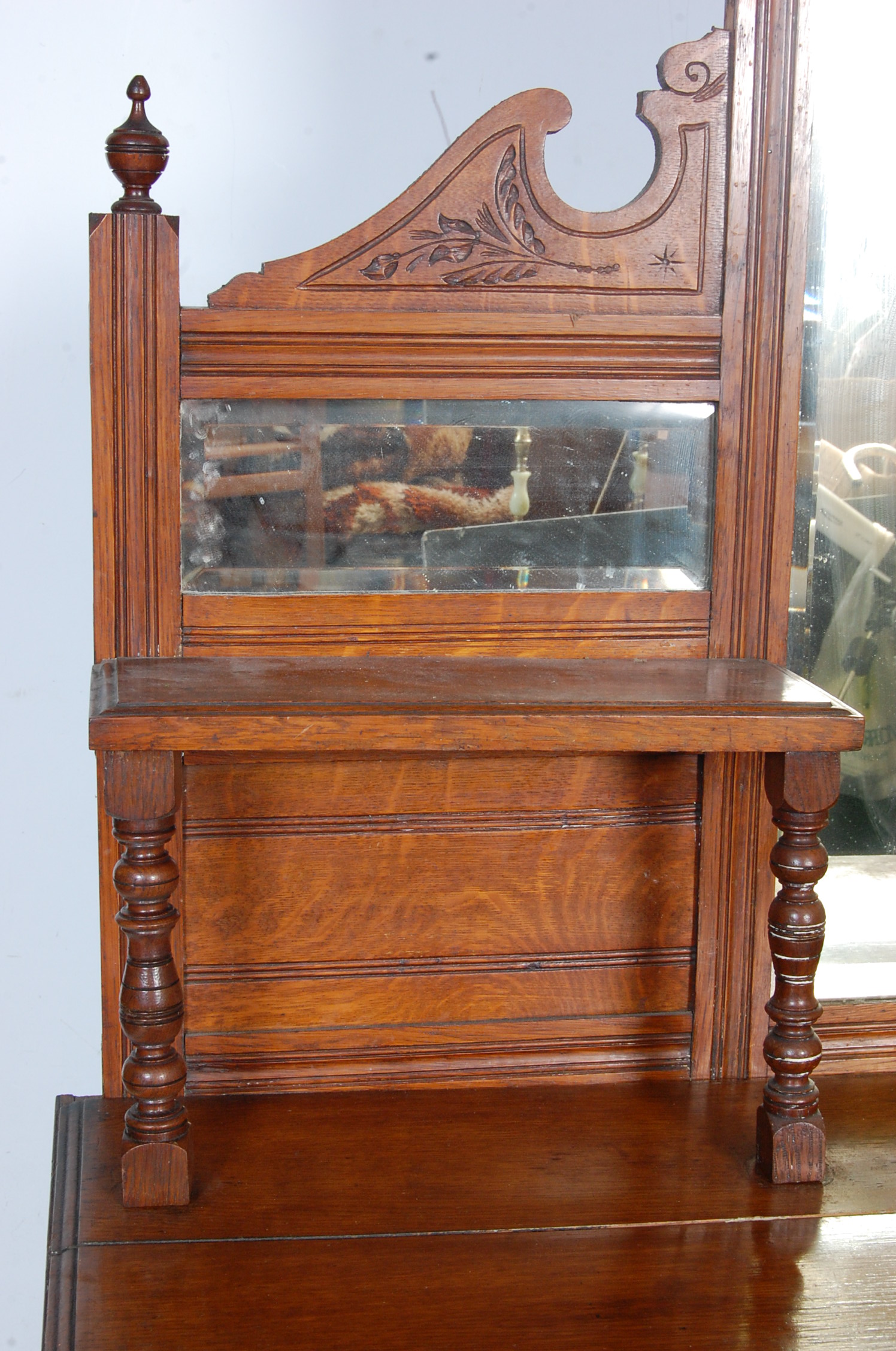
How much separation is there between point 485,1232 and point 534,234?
4.11ft

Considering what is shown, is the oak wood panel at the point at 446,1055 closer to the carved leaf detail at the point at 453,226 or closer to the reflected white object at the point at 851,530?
the reflected white object at the point at 851,530

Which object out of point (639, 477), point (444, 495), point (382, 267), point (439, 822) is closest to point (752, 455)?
point (639, 477)

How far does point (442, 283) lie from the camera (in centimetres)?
173

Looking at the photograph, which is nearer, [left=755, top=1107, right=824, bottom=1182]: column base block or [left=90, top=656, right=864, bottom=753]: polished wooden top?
[left=90, top=656, right=864, bottom=753]: polished wooden top

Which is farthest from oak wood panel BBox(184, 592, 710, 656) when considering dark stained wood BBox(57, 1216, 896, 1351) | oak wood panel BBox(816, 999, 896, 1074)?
dark stained wood BBox(57, 1216, 896, 1351)

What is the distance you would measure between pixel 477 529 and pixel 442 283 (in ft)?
1.07

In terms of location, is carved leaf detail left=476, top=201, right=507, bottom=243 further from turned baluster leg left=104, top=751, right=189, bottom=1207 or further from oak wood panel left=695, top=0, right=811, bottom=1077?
turned baluster leg left=104, top=751, right=189, bottom=1207

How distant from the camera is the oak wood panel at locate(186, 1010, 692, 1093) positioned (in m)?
1.84

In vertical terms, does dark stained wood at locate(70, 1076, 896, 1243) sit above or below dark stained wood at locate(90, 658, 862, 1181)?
below

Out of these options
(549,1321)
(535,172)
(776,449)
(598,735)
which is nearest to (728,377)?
(776,449)

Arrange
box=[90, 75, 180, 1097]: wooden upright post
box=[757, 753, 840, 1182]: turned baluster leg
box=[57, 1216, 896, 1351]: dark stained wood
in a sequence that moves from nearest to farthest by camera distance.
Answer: box=[57, 1216, 896, 1351]: dark stained wood < box=[757, 753, 840, 1182]: turned baluster leg < box=[90, 75, 180, 1097]: wooden upright post

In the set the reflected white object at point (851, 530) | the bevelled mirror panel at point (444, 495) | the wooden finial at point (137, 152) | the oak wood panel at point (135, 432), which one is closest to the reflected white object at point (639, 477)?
the bevelled mirror panel at point (444, 495)

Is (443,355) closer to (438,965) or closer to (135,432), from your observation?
(135,432)

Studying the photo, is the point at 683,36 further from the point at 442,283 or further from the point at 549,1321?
the point at 549,1321
